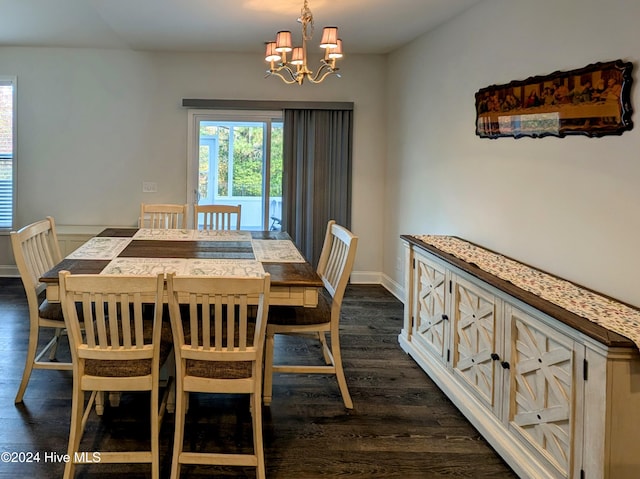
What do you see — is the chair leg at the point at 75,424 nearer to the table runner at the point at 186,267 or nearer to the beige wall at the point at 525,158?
the table runner at the point at 186,267

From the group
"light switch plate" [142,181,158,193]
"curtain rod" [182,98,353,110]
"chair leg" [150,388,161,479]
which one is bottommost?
"chair leg" [150,388,161,479]

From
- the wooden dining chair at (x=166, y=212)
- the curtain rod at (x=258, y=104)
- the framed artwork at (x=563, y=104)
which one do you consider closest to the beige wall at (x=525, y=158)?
the framed artwork at (x=563, y=104)

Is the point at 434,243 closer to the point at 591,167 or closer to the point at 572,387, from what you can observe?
the point at 591,167

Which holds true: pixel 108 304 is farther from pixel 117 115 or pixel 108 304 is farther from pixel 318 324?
pixel 117 115

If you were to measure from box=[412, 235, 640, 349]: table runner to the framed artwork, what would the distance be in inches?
28.4

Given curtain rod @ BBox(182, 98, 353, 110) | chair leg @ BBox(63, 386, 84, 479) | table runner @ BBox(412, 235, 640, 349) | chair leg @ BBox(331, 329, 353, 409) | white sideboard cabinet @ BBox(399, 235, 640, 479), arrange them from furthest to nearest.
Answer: curtain rod @ BBox(182, 98, 353, 110)
chair leg @ BBox(331, 329, 353, 409)
chair leg @ BBox(63, 386, 84, 479)
table runner @ BBox(412, 235, 640, 349)
white sideboard cabinet @ BBox(399, 235, 640, 479)

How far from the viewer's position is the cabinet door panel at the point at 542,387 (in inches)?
78.1

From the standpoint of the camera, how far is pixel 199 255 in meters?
3.18

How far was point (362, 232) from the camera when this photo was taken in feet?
19.9

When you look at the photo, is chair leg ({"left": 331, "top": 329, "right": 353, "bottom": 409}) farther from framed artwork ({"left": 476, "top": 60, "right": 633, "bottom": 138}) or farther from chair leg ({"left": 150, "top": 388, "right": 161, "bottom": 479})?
framed artwork ({"left": 476, "top": 60, "right": 633, "bottom": 138})

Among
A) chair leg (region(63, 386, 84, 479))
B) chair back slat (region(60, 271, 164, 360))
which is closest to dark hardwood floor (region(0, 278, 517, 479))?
chair leg (region(63, 386, 84, 479))

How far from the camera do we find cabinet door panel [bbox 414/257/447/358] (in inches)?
128

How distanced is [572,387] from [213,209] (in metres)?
3.26

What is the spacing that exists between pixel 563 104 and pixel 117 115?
4722 millimetres
